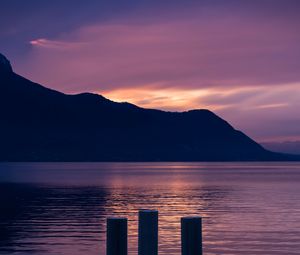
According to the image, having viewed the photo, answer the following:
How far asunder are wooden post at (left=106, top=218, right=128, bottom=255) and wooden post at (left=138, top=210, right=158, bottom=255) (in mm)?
444

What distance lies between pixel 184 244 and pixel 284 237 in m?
27.8

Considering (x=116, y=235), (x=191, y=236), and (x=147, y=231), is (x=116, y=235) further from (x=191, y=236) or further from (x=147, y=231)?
(x=191, y=236)

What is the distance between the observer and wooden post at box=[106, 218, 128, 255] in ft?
35.6

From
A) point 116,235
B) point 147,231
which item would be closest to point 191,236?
point 147,231

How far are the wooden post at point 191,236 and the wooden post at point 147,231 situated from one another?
2.30 feet

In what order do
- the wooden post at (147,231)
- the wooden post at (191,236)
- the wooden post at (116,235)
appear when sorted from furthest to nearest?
the wooden post at (147,231) < the wooden post at (116,235) < the wooden post at (191,236)

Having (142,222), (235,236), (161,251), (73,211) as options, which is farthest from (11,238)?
(142,222)

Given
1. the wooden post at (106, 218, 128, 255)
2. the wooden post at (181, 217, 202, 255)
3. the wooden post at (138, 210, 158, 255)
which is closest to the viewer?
the wooden post at (181, 217, 202, 255)

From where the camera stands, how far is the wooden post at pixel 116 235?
35.6 feet

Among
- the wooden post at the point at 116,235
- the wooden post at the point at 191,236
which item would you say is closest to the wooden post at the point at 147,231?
the wooden post at the point at 116,235

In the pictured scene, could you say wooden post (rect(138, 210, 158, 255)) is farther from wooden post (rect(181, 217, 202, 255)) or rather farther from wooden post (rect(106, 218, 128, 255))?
wooden post (rect(181, 217, 202, 255))

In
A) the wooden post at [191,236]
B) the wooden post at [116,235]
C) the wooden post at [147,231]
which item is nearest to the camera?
the wooden post at [191,236]

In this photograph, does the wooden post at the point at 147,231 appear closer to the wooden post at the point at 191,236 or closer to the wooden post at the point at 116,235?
the wooden post at the point at 116,235

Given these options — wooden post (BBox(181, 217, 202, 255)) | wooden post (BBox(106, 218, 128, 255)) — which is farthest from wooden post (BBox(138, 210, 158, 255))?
wooden post (BBox(181, 217, 202, 255))
